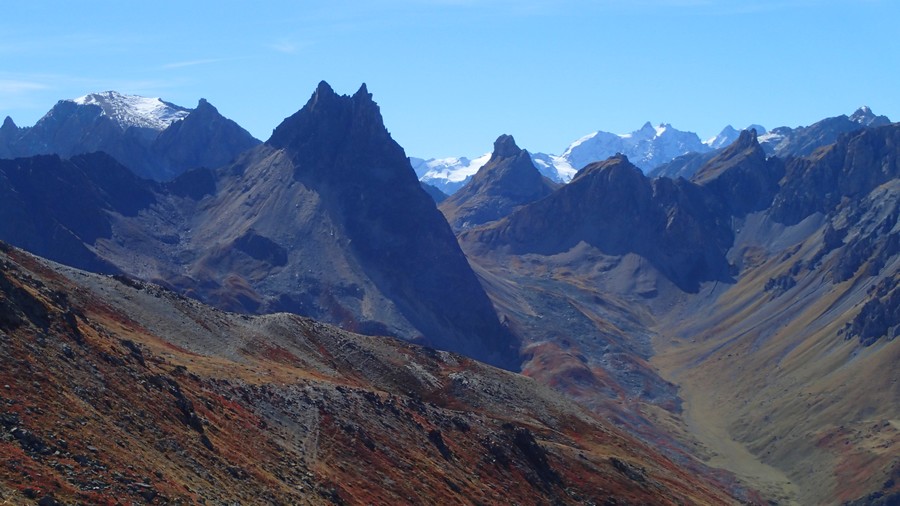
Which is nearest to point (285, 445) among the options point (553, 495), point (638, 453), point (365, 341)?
point (553, 495)

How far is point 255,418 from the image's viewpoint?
3533 inches

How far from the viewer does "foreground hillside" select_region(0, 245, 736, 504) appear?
6100 cm

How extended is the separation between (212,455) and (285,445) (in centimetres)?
1513

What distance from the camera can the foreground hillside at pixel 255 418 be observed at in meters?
61.0

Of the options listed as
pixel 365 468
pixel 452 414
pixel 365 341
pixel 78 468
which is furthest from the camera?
pixel 365 341

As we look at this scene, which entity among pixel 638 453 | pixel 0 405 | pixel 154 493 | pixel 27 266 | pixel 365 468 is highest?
pixel 27 266

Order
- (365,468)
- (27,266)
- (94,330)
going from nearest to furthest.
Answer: (94,330) < (365,468) < (27,266)

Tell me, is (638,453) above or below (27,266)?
below

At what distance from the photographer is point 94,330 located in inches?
3401

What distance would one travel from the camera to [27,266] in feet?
366

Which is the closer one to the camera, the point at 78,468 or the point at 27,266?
the point at 78,468

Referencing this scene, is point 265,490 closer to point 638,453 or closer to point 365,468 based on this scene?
point 365,468

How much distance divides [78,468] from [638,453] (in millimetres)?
103908

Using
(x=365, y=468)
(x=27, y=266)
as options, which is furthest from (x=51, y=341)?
(x=27, y=266)
